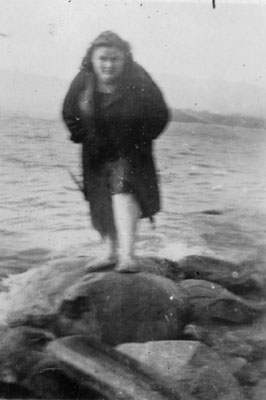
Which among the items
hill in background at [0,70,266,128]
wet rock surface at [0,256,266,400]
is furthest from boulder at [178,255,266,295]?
hill in background at [0,70,266,128]

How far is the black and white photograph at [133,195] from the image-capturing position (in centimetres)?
195

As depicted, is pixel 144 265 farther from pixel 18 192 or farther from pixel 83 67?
pixel 83 67

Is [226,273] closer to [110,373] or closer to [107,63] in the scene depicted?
[110,373]

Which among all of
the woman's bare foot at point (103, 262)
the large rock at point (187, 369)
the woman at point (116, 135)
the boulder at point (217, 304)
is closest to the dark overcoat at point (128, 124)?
the woman at point (116, 135)

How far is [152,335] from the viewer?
6.41 ft

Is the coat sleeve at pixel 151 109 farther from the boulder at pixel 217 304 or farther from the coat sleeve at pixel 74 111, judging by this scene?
the boulder at pixel 217 304

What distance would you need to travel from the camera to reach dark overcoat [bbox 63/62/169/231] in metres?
1.97

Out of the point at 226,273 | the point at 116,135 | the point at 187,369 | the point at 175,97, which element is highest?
the point at 175,97

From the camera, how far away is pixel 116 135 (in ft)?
6.50

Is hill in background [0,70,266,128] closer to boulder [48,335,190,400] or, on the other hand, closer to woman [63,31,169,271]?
woman [63,31,169,271]

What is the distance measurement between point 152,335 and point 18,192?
0.63 meters

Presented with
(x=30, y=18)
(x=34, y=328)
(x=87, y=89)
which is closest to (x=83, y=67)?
(x=87, y=89)

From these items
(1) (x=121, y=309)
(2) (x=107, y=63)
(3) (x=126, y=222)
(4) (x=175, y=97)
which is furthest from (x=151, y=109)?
(1) (x=121, y=309)

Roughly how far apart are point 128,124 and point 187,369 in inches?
31.7
